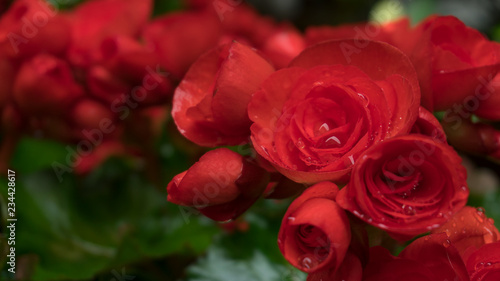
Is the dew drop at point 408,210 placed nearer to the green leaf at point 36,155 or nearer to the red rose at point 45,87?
the red rose at point 45,87

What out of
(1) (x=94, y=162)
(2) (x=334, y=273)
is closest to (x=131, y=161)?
(1) (x=94, y=162)

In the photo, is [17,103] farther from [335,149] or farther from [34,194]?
[335,149]

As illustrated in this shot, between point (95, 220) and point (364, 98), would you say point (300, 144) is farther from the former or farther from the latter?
point (95, 220)

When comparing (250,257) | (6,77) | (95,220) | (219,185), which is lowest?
(95,220)

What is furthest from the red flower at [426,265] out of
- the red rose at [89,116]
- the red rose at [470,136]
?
the red rose at [89,116]

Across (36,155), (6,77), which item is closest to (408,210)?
(6,77)

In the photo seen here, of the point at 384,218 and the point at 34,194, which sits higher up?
the point at 384,218
